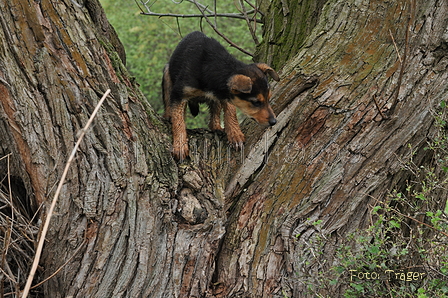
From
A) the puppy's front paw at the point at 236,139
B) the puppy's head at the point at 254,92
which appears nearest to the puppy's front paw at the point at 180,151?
the puppy's front paw at the point at 236,139

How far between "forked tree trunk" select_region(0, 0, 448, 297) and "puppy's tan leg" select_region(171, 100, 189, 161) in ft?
0.33

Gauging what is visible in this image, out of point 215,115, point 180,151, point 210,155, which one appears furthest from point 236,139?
point 215,115

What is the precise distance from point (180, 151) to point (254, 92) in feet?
3.56

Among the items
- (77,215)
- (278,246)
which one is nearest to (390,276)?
(278,246)

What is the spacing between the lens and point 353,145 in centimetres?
418

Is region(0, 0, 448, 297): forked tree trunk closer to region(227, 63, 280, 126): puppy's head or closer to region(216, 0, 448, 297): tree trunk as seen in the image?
region(216, 0, 448, 297): tree trunk

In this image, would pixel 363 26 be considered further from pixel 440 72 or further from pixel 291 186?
pixel 291 186

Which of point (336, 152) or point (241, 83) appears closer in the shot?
point (336, 152)

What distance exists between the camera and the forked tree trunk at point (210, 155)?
3654 mm

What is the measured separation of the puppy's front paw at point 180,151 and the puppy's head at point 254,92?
0.84m

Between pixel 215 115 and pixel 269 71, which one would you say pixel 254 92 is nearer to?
pixel 269 71

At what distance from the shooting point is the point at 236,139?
15.3 feet

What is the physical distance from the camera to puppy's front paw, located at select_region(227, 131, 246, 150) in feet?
15.2

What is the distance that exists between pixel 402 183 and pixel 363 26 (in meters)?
1.60
